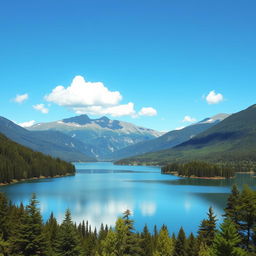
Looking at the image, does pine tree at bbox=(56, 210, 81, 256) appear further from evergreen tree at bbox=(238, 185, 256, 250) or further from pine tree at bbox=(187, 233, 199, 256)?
pine tree at bbox=(187, 233, 199, 256)

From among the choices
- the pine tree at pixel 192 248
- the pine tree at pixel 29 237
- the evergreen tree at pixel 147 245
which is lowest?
the evergreen tree at pixel 147 245

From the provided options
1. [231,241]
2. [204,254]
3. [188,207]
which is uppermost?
[231,241]

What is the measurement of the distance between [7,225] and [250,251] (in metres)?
38.4

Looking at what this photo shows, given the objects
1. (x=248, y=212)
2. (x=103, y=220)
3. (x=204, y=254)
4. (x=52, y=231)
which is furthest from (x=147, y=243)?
(x=103, y=220)

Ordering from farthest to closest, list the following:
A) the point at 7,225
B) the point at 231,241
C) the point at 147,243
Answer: the point at 147,243 → the point at 7,225 → the point at 231,241

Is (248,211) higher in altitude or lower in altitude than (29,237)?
higher

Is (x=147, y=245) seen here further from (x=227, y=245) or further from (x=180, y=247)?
(x=227, y=245)

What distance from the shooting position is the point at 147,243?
59.4 m

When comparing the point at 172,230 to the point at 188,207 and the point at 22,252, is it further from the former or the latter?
the point at 22,252

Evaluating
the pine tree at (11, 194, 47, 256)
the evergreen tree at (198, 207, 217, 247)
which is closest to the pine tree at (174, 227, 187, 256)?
the evergreen tree at (198, 207, 217, 247)

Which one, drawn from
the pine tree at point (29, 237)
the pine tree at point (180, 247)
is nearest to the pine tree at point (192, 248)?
the pine tree at point (180, 247)

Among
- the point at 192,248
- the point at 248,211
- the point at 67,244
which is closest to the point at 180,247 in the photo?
the point at 192,248

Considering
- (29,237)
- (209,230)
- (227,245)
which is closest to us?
(227,245)

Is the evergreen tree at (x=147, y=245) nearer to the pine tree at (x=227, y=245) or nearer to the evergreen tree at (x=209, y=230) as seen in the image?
the evergreen tree at (x=209, y=230)
